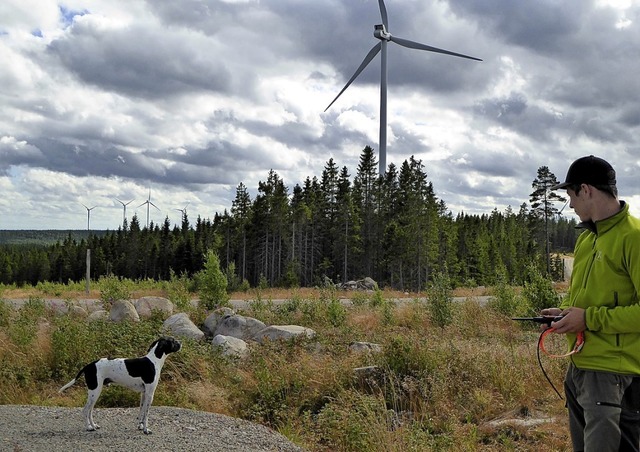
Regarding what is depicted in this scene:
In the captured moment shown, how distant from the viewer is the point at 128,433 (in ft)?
22.6

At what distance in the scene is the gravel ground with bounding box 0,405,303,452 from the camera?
6438mm

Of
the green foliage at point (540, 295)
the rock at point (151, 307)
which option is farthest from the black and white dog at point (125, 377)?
the green foliage at point (540, 295)

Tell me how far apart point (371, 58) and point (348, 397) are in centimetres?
4042

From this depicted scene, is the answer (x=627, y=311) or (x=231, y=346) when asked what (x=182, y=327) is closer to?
(x=231, y=346)

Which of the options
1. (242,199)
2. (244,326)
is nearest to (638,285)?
(244,326)

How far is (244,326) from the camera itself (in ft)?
51.5

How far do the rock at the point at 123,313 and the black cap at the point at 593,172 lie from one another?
48.6ft

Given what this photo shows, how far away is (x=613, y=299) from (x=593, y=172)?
31.2 inches

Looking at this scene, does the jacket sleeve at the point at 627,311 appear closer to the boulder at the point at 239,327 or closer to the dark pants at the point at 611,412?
the dark pants at the point at 611,412

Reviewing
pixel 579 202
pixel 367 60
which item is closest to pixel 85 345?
pixel 579 202

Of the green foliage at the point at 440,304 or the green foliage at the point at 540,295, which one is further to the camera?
the green foliage at the point at 540,295

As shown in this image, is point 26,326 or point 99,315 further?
point 99,315

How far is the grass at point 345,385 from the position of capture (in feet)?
24.1

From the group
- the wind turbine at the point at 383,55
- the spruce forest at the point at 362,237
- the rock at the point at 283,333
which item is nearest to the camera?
the rock at the point at 283,333
